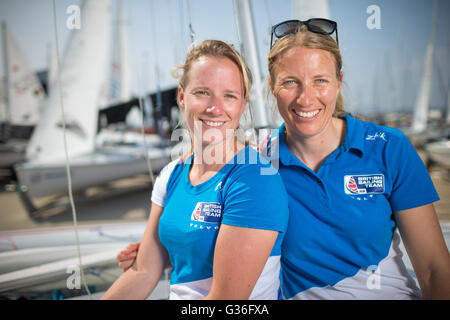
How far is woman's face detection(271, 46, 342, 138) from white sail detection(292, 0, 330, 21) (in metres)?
0.81

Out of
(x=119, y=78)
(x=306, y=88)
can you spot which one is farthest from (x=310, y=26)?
(x=119, y=78)

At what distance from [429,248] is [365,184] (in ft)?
0.91

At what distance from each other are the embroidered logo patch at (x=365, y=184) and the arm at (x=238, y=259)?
0.34m

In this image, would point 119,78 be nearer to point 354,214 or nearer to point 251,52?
point 251,52

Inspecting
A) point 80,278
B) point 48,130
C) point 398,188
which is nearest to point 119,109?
point 48,130

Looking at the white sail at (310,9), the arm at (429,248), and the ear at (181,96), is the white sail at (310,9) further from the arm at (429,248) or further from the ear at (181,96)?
the arm at (429,248)

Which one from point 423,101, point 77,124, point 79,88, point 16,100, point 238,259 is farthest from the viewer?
point 16,100

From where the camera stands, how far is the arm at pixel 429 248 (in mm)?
877

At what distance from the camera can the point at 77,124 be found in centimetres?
493

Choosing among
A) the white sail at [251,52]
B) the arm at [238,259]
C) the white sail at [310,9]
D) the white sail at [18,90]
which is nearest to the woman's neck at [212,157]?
the arm at [238,259]

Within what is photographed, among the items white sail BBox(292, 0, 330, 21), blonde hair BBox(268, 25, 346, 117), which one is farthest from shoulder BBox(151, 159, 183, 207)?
white sail BBox(292, 0, 330, 21)

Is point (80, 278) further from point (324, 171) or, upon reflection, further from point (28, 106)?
point (28, 106)

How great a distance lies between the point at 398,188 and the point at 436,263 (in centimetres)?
27

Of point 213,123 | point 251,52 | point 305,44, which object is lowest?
point 213,123
